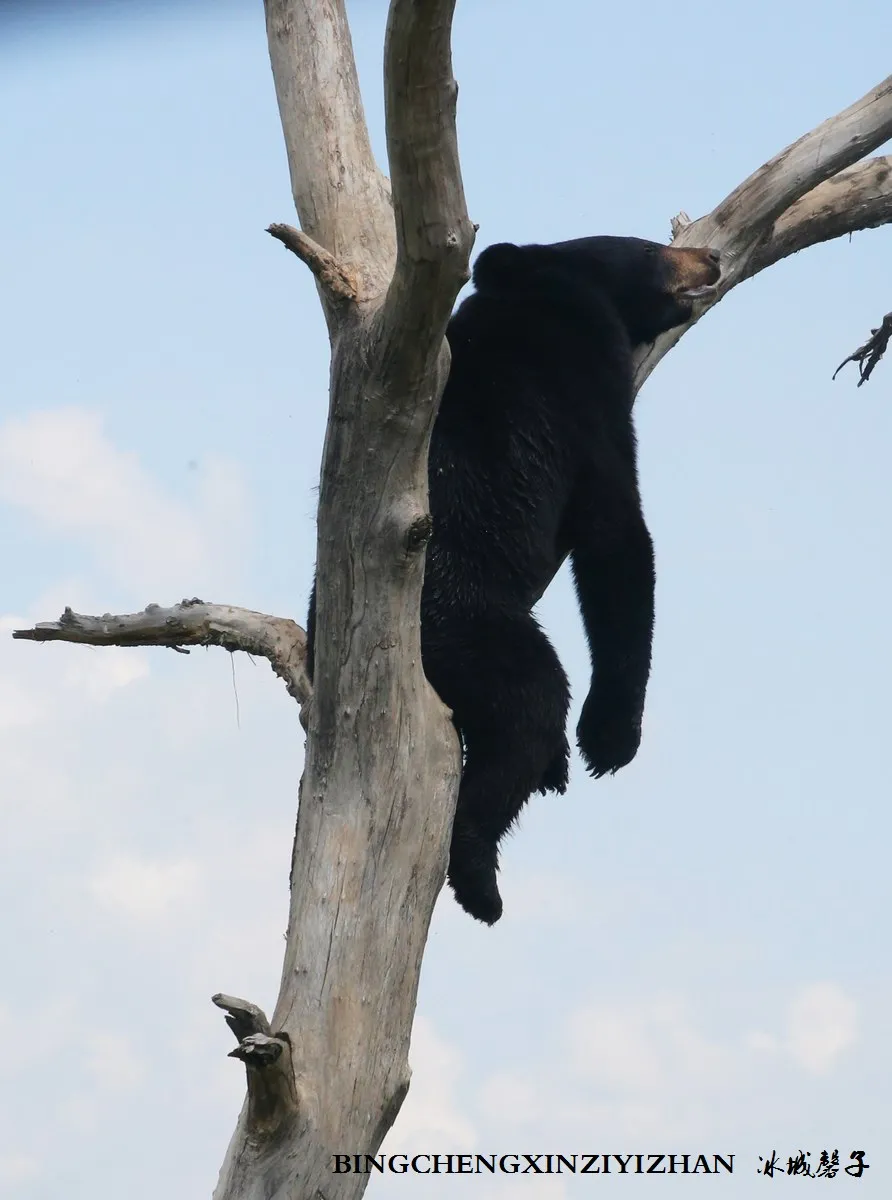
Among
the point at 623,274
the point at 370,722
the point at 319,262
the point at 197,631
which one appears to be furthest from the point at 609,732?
the point at 319,262

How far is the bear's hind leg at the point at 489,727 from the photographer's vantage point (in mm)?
3902

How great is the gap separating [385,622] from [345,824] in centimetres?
55

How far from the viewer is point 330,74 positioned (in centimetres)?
450

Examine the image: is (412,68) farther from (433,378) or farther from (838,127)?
(838,127)

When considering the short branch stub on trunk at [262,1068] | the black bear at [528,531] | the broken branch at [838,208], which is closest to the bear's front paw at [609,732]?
the black bear at [528,531]

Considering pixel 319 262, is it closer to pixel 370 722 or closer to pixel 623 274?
pixel 370 722

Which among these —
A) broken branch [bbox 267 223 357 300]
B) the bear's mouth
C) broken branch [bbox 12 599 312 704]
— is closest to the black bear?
the bear's mouth

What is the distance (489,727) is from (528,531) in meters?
0.65

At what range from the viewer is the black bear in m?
3.95

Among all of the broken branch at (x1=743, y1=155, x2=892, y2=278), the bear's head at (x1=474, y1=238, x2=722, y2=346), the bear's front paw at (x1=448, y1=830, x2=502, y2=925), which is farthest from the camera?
the broken branch at (x1=743, y1=155, x2=892, y2=278)

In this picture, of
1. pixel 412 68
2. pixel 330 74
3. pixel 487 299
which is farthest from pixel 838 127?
pixel 412 68

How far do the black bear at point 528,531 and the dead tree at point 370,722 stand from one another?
265 millimetres

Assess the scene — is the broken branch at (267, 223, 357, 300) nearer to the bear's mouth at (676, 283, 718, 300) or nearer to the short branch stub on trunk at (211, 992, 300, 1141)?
the short branch stub on trunk at (211, 992, 300, 1141)

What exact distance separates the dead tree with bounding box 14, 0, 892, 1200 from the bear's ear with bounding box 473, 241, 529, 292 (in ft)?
2.42
